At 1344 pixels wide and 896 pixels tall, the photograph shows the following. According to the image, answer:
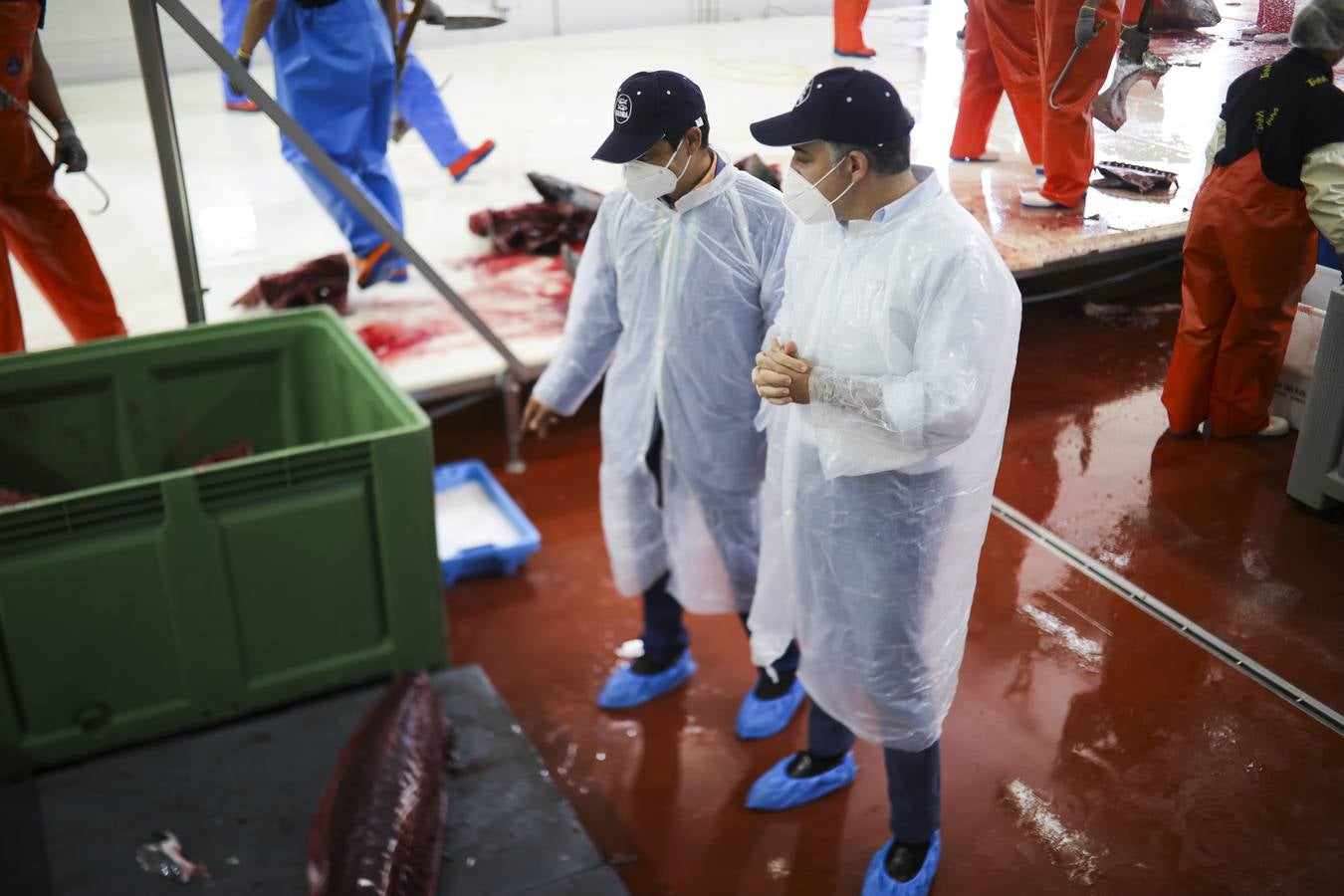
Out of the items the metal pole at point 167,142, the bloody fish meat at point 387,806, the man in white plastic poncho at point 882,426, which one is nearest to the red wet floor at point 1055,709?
the man in white plastic poncho at point 882,426

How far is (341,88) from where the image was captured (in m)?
3.82

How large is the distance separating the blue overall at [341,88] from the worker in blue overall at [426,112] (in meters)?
0.78

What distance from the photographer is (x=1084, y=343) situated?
467 centimetres

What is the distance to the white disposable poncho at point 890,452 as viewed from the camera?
1.75 metres

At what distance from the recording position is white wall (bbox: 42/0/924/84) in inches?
120

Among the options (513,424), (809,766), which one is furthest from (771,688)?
(513,424)

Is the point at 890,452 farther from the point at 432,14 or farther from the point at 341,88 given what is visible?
the point at 432,14

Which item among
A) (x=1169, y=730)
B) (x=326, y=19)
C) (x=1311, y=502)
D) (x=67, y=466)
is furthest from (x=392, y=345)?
(x=1311, y=502)

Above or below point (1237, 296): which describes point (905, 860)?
below

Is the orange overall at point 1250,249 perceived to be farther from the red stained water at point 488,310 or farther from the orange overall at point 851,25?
the red stained water at point 488,310

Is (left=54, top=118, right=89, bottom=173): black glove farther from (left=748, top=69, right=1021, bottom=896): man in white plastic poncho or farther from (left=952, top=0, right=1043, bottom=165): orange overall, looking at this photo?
(left=952, top=0, right=1043, bottom=165): orange overall

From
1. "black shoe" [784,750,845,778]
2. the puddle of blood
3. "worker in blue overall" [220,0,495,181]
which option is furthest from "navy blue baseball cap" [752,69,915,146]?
"worker in blue overall" [220,0,495,181]

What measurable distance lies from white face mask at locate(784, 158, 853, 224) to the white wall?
103 centimetres

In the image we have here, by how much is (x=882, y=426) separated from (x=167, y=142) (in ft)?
7.18
